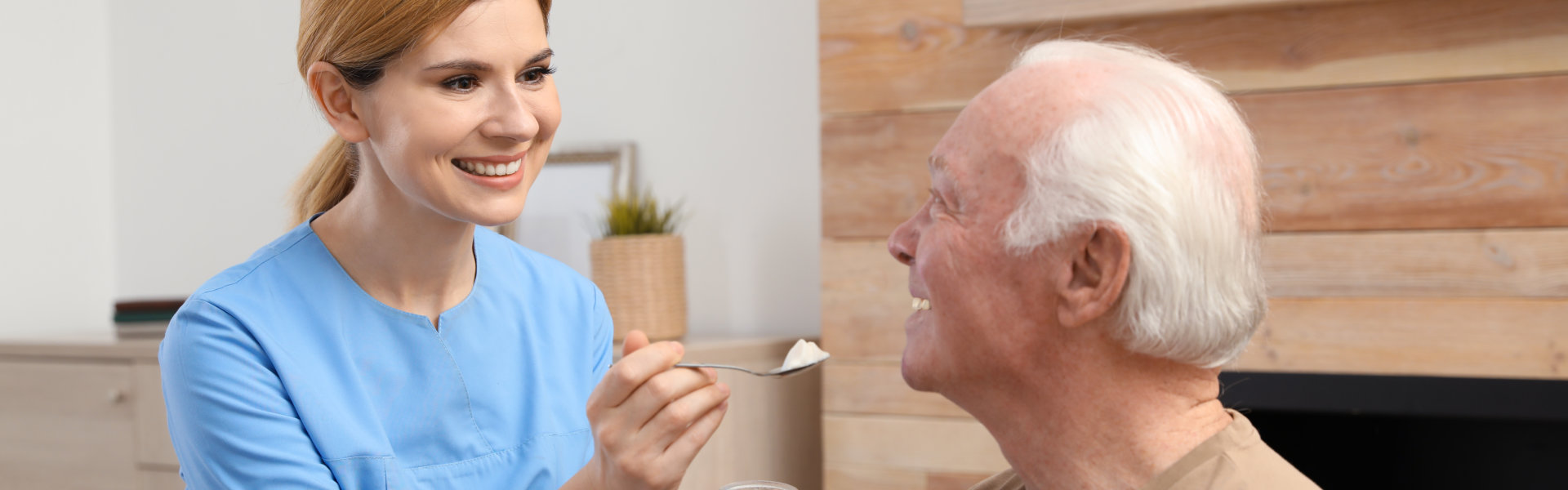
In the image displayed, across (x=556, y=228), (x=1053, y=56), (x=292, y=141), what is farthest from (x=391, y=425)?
(x=292, y=141)

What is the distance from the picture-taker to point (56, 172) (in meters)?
3.02

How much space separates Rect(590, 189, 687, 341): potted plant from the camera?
2201mm

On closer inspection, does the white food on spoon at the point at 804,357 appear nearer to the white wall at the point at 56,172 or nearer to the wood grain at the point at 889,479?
the wood grain at the point at 889,479

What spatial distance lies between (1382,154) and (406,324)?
141 centimetres

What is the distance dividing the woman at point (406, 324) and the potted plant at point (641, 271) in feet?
2.88

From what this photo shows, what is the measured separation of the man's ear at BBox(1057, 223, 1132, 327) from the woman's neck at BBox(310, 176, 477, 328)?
65 cm

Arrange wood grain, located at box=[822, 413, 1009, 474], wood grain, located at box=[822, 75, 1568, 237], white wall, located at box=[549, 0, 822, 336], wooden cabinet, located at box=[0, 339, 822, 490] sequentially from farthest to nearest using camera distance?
white wall, located at box=[549, 0, 822, 336] → wooden cabinet, located at box=[0, 339, 822, 490] → wood grain, located at box=[822, 413, 1009, 474] → wood grain, located at box=[822, 75, 1568, 237]

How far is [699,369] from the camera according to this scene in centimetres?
106

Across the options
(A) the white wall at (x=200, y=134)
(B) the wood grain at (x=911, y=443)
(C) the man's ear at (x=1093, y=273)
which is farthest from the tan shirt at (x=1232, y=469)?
(A) the white wall at (x=200, y=134)

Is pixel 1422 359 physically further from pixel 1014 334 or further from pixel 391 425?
pixel 391 425

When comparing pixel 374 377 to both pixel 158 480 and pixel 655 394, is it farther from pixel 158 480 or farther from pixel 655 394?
pixel 158 480

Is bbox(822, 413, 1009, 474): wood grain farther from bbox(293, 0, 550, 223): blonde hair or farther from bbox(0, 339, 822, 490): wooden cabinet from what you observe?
bbox(293, 0, 550, 223): blonde hair

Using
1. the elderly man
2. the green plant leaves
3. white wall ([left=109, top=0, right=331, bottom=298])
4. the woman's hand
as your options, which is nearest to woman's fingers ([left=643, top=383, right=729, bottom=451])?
the woman's hand

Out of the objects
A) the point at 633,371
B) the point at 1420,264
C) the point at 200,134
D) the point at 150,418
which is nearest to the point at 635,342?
the point at 633,371
